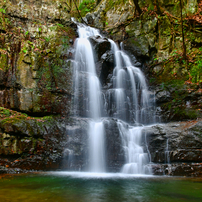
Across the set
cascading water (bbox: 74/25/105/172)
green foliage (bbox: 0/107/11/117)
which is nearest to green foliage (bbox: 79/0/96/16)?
cascading water (bbox: 74/25/105/172)

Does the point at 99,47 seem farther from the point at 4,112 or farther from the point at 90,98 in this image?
the point at 4,112

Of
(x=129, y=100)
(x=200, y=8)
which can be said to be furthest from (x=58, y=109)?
(x=200, y=8)

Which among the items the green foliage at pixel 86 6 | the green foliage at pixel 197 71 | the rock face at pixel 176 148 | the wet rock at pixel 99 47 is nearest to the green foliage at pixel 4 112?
the rock face at pixel 176 148

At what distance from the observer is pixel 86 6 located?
1936cm

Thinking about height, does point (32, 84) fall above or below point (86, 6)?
below

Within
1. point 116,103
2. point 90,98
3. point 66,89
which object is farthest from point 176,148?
point 66,89

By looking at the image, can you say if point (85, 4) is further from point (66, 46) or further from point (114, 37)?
point (66, 46)

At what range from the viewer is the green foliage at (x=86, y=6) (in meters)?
18.8

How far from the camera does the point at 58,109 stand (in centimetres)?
902

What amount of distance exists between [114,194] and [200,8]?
42.4ft

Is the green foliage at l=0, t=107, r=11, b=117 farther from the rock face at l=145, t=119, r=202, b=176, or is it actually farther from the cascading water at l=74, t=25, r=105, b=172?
the rock face at l=145, t=119, r=202, b=176

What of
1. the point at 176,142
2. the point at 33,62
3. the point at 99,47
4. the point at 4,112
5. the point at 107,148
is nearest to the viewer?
the point at 4,112

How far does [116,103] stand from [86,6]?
1447 centimetres

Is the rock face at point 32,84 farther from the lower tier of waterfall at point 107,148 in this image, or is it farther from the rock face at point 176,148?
the rock face at point 176,148
